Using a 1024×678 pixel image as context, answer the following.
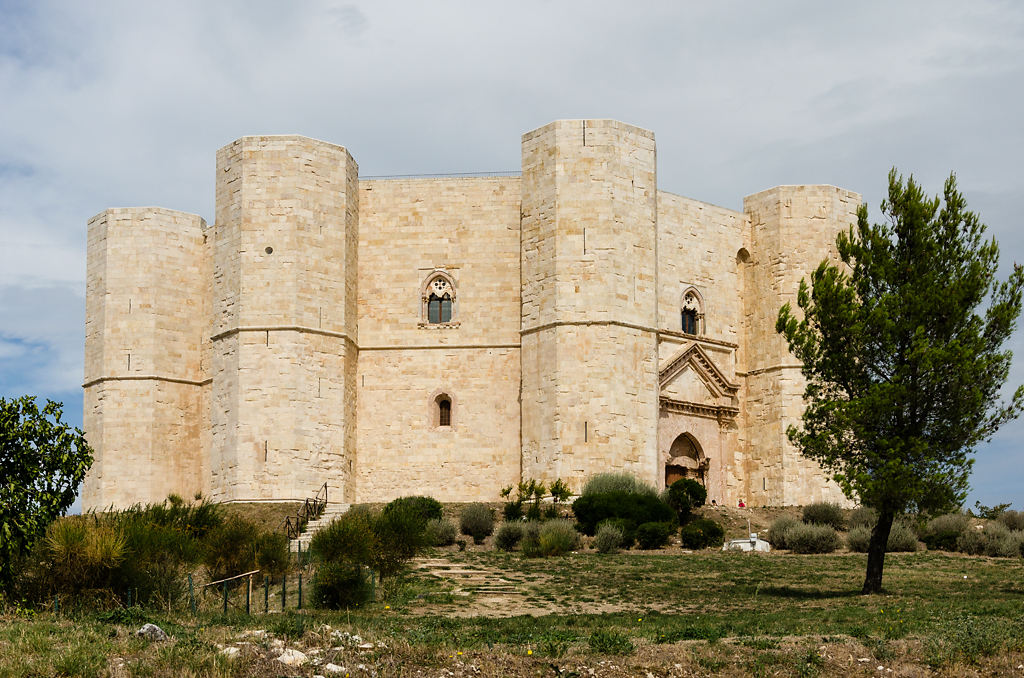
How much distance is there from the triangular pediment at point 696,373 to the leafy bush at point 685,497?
159 inches

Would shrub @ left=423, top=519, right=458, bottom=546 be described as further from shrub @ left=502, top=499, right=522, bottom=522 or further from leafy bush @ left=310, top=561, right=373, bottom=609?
leafy bush @ left=310, top=561, right=373, bottom=609

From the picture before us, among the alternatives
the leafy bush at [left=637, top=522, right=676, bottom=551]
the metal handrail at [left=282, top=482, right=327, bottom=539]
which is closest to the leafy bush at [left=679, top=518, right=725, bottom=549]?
the leafy bush at [left=637, top=522, right=676, bottom=551]

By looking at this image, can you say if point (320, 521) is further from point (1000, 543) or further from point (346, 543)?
point (1000, 543)

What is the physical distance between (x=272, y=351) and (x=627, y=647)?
19.6 metres

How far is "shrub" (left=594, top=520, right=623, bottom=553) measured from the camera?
26203 millimetres

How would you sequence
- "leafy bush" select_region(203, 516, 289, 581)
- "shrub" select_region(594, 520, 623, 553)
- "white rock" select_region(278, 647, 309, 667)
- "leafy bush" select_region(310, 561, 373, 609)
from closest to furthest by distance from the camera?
"white rock" select_region(278, 647, 309, 667), "leafy bush" select_region(310, 561, 373, 609), "leafy bush" select_region(203, 516, 289, 581), "shrub" select_region(594, 520, 623, 553)

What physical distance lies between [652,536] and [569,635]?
12.7 m

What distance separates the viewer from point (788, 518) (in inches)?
1169

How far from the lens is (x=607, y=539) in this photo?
1033 inches

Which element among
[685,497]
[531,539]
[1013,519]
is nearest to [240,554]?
[531,539]

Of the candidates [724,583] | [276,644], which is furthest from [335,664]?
[724,583]

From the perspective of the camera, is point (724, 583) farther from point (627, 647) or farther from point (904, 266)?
point (627, 647)

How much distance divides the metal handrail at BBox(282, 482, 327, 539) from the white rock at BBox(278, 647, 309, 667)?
48.7ft

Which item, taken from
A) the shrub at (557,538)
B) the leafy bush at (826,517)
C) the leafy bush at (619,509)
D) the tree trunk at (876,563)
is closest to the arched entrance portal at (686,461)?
the leafy bush at (826,517)
